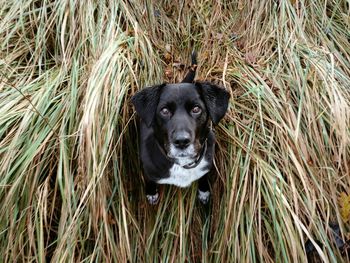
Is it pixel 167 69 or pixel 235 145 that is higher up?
pixel 167 69

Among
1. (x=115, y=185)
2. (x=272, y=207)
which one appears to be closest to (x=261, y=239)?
(x=272, y=207)

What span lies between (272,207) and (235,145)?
0.39 m

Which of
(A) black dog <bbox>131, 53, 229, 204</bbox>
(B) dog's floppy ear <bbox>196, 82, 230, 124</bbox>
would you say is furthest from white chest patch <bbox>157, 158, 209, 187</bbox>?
(B) dog's floppy ear <bbox>196, 82, 230, 124</bbox>

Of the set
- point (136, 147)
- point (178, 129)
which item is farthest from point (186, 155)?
point (136, 147)

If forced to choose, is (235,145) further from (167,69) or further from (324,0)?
(324,0)

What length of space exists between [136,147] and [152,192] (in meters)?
0.30

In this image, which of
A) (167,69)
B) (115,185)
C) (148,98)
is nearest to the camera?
(148,98)

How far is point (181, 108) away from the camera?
2.09 meters

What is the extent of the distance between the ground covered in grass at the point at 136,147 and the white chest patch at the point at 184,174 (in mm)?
142

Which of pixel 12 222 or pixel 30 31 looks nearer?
pixel 12 222

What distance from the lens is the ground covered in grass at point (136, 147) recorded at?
2174 millimetres

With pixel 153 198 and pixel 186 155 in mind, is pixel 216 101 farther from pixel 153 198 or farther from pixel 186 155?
pixel 153 198

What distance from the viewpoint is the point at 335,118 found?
93.0 inches

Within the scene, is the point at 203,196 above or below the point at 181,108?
below
